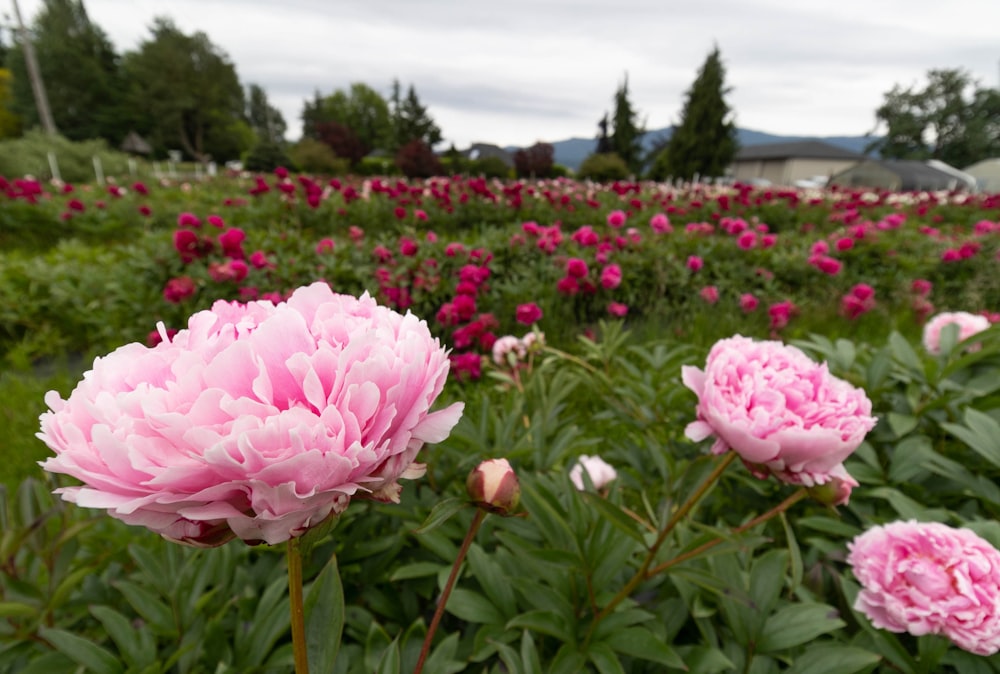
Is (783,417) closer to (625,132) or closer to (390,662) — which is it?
(390,662)

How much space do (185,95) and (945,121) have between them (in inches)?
2180

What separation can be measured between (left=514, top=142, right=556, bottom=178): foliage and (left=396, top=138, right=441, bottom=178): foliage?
278 centimetres

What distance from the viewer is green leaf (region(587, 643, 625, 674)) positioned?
2.15 feet

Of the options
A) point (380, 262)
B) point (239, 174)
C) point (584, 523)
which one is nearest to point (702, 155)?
point (239, 174)

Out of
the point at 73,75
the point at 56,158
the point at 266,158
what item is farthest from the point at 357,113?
the point at 56,158

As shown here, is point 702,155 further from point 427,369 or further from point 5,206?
point 427,369

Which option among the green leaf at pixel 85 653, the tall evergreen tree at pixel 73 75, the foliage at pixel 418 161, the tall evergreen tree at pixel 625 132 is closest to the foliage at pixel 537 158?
the foliage at pixel 418 161

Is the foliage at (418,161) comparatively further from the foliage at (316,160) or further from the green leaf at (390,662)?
the green leaf at (390,662)

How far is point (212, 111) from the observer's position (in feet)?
99.8

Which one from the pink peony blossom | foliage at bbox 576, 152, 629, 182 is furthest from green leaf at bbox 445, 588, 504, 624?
foliage at bbox 576, 152, 629, 182

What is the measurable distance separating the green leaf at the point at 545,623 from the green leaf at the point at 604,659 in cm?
4

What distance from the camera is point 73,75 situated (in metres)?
27.9

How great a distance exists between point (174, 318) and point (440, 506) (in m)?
2.99

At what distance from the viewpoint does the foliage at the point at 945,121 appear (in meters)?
37.1
